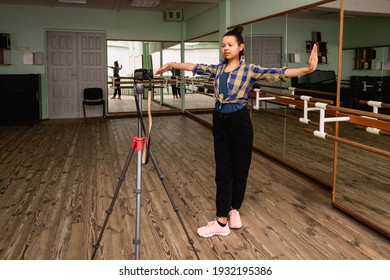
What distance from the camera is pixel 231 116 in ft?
8.87

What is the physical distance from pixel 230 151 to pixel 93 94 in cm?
769

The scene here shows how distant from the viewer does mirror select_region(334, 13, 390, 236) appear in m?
3.41

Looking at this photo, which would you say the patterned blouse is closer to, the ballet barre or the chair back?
the ballet barre

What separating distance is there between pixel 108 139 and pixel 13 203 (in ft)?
11.1

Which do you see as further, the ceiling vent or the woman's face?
the ceiling vent

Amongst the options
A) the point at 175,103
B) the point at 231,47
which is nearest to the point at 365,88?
the point at 231,47

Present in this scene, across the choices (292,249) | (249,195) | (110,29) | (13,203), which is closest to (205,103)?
(110,29)

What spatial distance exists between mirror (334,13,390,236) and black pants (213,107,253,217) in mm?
1152

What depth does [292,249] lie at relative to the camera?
2723 millimetres

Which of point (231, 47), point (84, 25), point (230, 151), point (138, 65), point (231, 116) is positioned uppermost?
point (84, 25)

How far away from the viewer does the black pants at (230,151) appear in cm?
273

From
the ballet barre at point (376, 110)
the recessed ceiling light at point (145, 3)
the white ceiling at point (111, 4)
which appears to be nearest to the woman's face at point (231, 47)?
the ballet barre at point (376, 110)

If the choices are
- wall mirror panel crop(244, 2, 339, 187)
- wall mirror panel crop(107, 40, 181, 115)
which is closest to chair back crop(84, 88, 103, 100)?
wall mirror panel crop(107, 40, 181, 115)

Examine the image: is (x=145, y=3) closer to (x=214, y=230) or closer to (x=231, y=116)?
(x=231, y=116)
